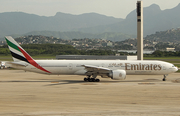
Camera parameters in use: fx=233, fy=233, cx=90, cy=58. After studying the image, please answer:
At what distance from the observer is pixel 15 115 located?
55.3 ft

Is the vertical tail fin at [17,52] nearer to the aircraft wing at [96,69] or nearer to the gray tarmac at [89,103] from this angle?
the aircraft wing at [96,69]

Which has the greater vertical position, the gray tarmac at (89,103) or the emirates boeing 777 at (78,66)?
the emirates boeing 777 at (78,66)

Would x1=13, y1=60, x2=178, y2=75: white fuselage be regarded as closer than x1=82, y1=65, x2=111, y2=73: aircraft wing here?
No

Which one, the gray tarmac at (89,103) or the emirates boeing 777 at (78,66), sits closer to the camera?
the gray tarmac at (89,103)

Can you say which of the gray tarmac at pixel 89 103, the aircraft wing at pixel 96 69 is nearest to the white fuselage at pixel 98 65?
the aircraft wing at pixel 96 69

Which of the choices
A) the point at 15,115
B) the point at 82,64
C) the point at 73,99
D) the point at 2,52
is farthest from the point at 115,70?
the point at 2,52

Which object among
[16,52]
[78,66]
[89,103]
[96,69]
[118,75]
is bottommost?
[89,103]

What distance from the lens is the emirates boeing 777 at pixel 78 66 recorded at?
3600 centimetres

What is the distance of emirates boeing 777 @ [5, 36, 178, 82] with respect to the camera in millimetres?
36000

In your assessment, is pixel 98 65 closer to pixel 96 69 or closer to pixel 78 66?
pixel 96 69

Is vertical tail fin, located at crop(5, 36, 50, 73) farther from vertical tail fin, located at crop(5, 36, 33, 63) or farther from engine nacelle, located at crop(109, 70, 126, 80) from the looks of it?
engine nacelle, located at crop(109, 70, 126, 80)

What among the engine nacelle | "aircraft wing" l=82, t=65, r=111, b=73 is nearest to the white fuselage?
"aircraft wing" l=82, t=65, r=111, b=73

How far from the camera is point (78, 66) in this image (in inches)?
1442

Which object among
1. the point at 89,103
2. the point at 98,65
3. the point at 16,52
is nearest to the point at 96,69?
the point at 98,65
